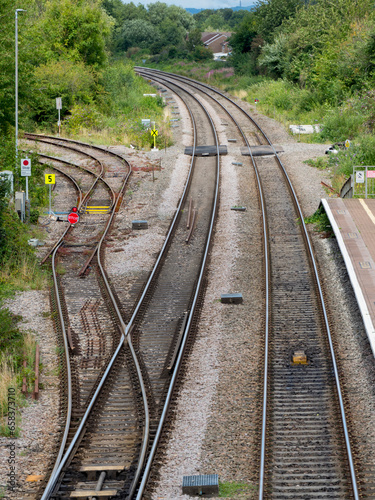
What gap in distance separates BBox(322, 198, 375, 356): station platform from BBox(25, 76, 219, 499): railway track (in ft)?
11.8

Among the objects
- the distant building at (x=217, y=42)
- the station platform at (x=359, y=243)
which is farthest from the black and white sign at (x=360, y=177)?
the distant building at (x=217, y=42)

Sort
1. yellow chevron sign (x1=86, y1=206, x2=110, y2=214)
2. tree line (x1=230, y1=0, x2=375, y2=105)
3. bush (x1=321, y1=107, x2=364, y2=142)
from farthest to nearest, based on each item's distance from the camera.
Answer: tree line (x1=230, y1=0, x2=375, y2=105) < bush (x1=321, y1=107, x2=364, y2=142) < yellow chevron sign (x1=86, y1=206, x2=110, y2=214)

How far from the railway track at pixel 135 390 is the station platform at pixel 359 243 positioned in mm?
3593

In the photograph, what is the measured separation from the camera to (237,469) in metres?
9.16

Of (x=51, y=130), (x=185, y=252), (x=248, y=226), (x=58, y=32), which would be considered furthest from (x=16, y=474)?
(x=58, y=32)

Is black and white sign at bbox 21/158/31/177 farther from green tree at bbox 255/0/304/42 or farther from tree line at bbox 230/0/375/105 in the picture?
green tree at bbox 255/0/304/42

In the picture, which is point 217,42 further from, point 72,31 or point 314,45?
point 72,31

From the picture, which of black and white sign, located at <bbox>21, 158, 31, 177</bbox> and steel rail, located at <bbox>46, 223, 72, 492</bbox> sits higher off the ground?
black and white sign, located at <bbox>21, 158, 31, 177</bbox>

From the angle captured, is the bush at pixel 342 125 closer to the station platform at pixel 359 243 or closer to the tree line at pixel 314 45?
the tree line at pixel 314 45

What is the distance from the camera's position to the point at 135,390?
1140cm

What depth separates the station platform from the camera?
43.5 feet

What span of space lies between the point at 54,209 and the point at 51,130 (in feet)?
59.1

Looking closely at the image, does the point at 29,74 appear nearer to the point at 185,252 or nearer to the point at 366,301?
the point at 185,252

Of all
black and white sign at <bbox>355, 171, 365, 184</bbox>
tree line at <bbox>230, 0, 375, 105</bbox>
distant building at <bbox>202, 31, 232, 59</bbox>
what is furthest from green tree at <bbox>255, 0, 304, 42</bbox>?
distant building at <bbox>202, 31, 232, 59</bbox>
